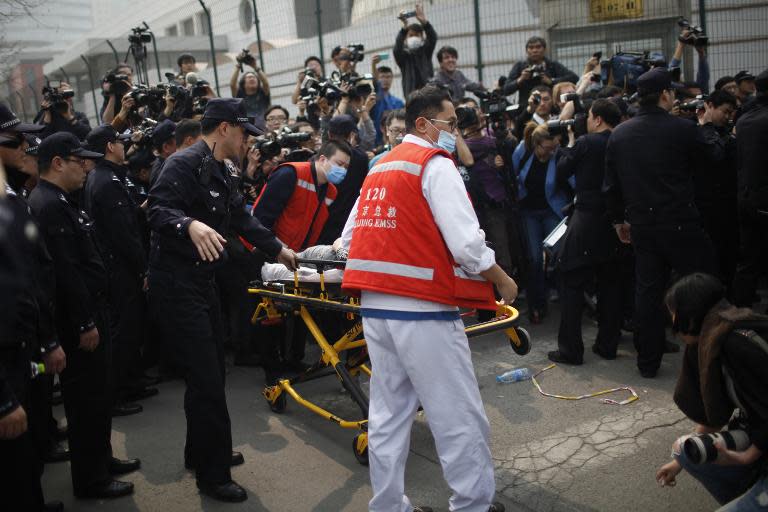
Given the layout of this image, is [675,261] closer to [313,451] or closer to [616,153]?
[616,153]

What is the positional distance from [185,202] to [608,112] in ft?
11.7

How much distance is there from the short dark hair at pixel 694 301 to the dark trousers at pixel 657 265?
2.30 metres

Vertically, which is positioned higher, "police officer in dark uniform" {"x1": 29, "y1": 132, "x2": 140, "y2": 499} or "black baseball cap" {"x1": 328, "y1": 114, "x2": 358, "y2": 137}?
"black baseball cap" {"x1": 328, "y1": 114, "x2": 358, "y2": 137}

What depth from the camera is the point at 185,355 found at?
4.13 metres

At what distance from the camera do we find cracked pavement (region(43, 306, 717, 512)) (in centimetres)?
397

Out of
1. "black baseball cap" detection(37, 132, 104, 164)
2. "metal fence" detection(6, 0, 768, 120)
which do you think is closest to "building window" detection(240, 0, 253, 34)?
"metal fence" detection(6, 0, 768, 120)

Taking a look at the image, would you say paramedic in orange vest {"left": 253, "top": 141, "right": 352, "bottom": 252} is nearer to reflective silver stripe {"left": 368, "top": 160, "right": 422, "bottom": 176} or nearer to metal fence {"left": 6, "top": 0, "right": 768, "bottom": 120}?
reflective silver stripe {"left": 368, "top": 160, "right": 422, "bottom": 176}

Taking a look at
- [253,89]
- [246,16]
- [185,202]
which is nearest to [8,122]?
[185,202]

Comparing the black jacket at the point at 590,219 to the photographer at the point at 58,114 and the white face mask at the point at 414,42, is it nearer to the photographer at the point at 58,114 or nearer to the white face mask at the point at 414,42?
the white face mask at the point at 414,42

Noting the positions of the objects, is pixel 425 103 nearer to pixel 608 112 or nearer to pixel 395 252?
pixel 395 252

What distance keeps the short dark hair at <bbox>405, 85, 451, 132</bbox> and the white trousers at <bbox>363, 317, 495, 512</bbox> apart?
103cm

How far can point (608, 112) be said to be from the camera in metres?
5.98

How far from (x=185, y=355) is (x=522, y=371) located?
105 inches

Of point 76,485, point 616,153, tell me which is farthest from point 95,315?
point 616,153
